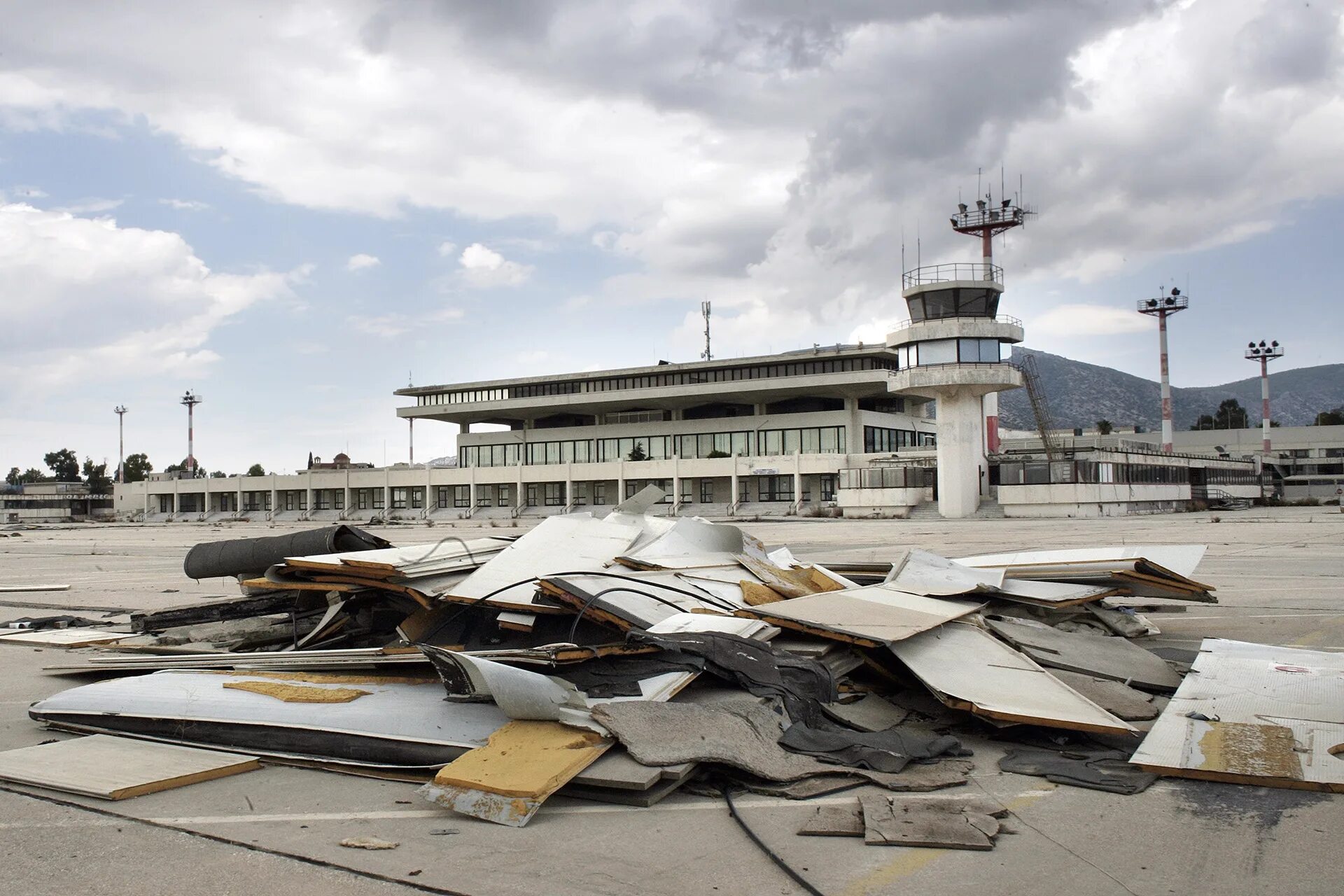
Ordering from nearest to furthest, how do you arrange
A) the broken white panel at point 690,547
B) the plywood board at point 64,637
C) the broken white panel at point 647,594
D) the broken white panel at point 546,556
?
the broken white panel at point 647,594 → the broken white panel at point 546,556 → the broken white panel at point 690,547 → the plywood board at point 64,637

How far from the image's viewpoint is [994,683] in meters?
7.48

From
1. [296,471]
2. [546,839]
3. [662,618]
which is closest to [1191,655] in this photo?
[662,618]

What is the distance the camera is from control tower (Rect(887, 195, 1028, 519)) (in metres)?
56.3

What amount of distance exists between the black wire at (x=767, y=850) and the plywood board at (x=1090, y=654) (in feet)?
13.8

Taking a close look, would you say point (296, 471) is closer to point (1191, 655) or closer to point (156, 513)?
point (156, 513)

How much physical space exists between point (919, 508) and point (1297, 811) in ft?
190

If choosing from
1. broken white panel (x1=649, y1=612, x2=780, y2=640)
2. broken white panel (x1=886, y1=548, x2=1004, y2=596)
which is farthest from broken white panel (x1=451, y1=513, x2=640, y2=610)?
broken white panel (x1=886, y1=548, x2=1004, y2=596)

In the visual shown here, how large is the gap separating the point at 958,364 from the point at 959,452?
548 cm

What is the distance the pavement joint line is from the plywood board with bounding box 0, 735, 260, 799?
116 millimetres

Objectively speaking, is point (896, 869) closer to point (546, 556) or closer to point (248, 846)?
point (248, 846)

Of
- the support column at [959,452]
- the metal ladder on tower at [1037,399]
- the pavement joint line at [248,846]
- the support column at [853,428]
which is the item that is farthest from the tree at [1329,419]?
the pavement joint line at [248,846]

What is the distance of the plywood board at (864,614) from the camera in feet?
26.4

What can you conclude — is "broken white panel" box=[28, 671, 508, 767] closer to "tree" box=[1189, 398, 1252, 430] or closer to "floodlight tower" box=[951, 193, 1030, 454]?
"floodlight tower" box=[951, 193, 1030, 454]

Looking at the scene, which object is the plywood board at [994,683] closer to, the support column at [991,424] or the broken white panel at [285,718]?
the broken white panel at [285,718]
